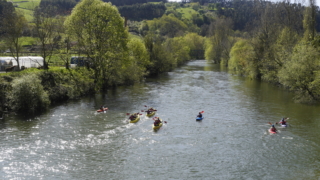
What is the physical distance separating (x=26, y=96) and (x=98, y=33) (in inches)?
740

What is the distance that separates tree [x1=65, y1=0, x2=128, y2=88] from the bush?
14069 millimetres

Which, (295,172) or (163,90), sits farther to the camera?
(163,90)

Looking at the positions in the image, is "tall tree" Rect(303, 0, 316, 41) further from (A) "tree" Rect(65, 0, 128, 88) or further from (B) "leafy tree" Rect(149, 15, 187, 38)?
(B) "leafy tree" Rect(149, 15, 187, 38)

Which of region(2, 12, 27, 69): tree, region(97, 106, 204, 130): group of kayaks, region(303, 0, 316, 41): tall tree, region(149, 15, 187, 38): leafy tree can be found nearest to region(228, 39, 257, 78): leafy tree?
region(303, 0, 316, 41): tall tree

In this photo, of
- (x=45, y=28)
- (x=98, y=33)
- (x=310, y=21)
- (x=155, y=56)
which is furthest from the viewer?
(x=155, y=56)

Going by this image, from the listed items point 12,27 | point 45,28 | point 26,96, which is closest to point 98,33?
point 45,28

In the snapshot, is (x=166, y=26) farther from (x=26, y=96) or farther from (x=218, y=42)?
(x=26, y=96)

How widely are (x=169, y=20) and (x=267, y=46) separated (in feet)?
459

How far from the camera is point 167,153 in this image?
22031 millimetres

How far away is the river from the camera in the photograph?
19.1m

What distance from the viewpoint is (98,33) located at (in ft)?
154

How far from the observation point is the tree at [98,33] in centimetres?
4588

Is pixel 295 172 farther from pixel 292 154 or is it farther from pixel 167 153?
pixel 167 153

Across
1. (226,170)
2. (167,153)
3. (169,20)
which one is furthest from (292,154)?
(169,20)
